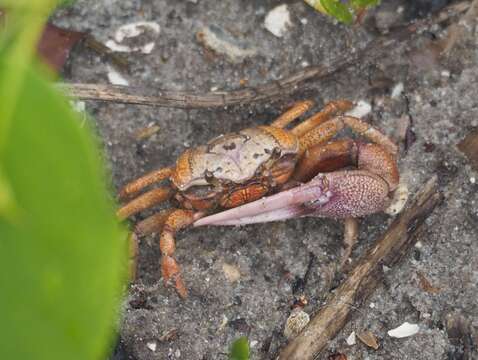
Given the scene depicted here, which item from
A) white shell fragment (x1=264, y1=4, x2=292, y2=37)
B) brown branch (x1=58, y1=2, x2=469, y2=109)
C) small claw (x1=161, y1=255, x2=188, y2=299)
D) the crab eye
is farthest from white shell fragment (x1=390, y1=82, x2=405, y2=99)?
small claw (x1=161, y1=255, x2=188, y2=299)

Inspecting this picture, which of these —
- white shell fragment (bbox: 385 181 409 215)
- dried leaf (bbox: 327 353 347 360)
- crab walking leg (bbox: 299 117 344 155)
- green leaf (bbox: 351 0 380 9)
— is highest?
green leaf (bbox: 351 0 380 9)

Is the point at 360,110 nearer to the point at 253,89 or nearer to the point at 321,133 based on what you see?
the point at 321,133

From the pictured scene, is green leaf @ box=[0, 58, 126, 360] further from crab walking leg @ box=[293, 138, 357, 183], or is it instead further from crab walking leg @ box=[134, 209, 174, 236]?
crab walking leg @ box=[293, 138, 357, 183]

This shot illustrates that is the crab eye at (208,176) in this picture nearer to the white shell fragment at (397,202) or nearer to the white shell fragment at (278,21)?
the white shell fragment at (397,202)

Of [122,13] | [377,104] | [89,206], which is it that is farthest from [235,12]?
[89,206]

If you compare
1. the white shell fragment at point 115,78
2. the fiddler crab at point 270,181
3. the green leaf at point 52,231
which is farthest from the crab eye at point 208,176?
the green leaf at point 52,231

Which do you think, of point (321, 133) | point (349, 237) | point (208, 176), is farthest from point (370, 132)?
point (208, 176)

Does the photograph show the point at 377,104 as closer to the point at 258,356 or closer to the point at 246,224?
the point at 246,224
